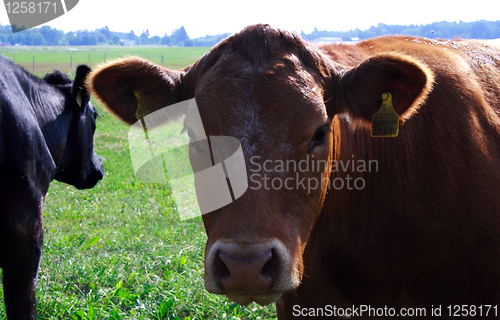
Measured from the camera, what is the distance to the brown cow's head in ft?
6.58

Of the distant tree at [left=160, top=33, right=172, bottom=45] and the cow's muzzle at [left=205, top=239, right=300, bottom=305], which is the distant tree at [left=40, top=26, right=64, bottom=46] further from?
the cow's muzzle at [left=205, top=239, right=300, bottom=305]

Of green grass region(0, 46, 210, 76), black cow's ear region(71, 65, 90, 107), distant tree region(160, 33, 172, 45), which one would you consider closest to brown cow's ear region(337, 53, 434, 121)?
black cow's ear region(71, 65, 90, 107)

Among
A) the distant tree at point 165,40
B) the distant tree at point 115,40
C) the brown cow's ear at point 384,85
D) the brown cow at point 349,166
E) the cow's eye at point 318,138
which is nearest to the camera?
the brown cow at point 349,166

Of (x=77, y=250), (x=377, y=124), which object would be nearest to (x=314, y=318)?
(x=377, y=124)

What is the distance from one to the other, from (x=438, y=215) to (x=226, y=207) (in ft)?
4.69

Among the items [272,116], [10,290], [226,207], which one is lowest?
[10,290]

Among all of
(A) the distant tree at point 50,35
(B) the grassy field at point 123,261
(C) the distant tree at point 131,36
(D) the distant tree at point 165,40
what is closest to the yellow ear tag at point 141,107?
(B) the grassy field at point 123,261

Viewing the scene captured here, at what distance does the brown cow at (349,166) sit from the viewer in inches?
86.3

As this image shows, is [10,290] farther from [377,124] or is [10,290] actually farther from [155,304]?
[377,124]

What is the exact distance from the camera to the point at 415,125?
295 cm

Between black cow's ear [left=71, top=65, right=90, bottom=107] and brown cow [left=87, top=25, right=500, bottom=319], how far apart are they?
269 centimetres

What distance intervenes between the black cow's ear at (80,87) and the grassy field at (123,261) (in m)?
0.59

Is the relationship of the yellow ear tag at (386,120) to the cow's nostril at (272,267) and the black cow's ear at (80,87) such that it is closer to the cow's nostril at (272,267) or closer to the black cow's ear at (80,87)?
the cow's nostril at (272,267)

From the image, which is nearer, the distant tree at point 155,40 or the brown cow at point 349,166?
the brown cow at point 349,166
